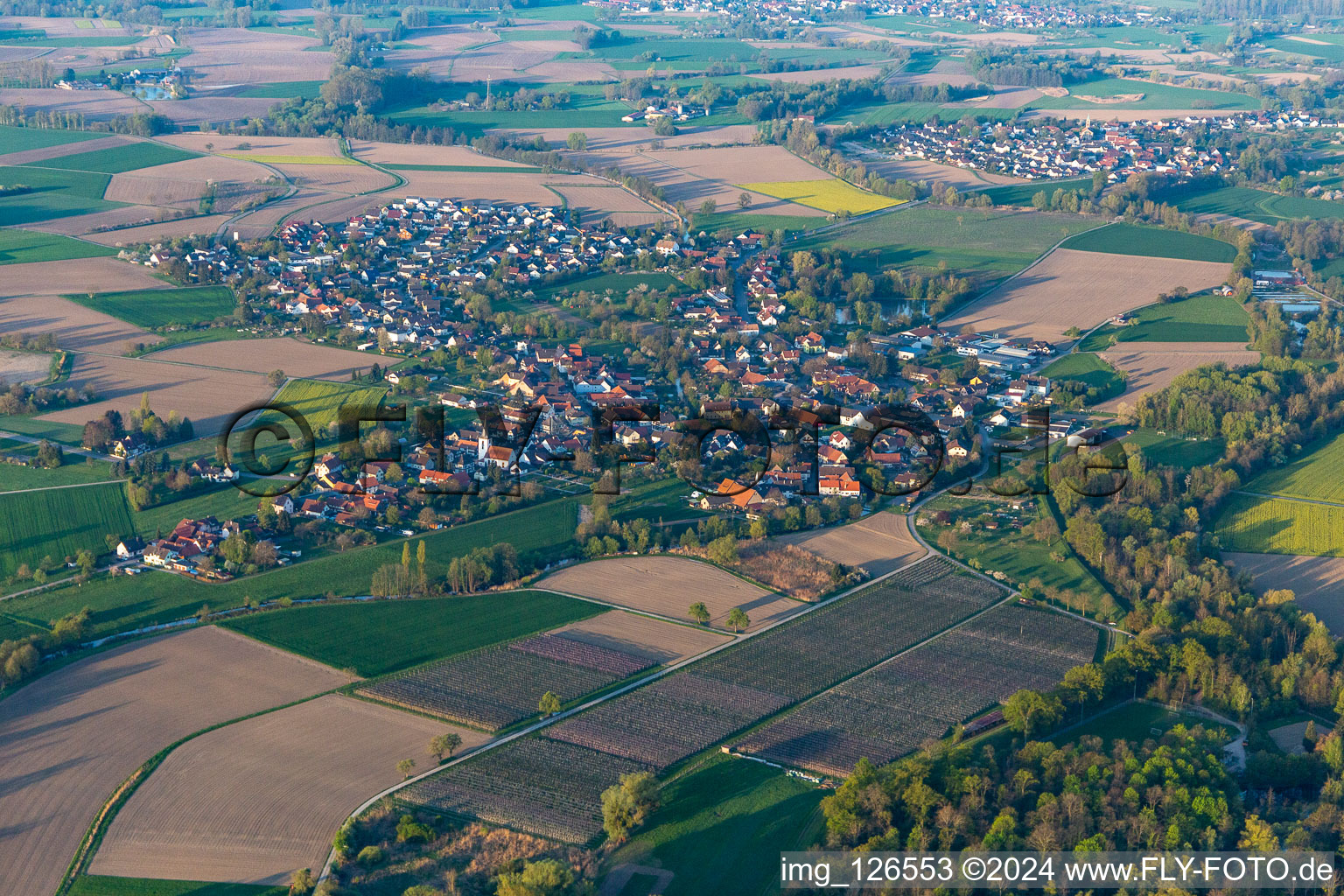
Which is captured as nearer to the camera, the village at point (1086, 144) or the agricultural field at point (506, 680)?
the agricultural field at point (506, 680)

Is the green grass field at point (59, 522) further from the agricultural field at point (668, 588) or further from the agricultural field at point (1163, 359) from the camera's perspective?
the agricultural field at point (1163, 359)

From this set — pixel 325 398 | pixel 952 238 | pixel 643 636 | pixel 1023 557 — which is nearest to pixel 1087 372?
pixel 1023 557

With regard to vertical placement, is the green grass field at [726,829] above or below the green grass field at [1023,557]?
below

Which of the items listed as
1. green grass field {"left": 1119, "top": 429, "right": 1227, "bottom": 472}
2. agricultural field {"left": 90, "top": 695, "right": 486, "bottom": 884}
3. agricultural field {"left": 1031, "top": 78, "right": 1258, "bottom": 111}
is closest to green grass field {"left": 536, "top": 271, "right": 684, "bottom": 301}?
green grass field {"left": 1119, "top": 429, "right": 1227, "bottom": 472}

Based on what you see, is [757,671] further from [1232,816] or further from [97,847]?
[97,847]

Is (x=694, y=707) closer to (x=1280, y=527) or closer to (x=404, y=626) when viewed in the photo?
(x=404, y=626)

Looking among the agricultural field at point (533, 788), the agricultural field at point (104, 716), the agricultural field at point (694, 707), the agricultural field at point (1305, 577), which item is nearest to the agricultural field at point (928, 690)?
the agricultural field at point (694, 707)

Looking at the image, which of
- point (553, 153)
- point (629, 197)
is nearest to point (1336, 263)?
point (629, 197)
